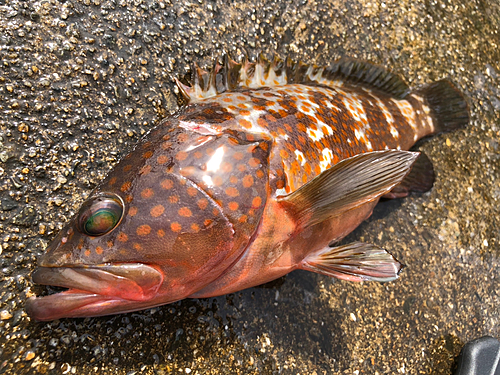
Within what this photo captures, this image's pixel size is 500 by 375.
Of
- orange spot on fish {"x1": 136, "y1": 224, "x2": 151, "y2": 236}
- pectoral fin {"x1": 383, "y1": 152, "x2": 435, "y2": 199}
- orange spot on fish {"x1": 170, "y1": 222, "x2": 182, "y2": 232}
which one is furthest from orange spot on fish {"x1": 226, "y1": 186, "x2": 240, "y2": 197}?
pectoral fin {"x1": 383, "y1": 152, "x2": 435, "y2": 199}

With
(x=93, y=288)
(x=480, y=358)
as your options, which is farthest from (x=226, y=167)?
(x=480, y=358)

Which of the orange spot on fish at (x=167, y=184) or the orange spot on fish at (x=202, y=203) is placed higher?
the orange spot on fish at (x=167, y=184)

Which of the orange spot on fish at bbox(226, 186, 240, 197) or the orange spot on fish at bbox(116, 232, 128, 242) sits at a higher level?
the orange spot on fish at bbox(226, 186, 240, 197)

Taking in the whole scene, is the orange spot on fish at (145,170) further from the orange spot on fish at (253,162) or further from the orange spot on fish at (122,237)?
the orange spot on fish at (253,162)

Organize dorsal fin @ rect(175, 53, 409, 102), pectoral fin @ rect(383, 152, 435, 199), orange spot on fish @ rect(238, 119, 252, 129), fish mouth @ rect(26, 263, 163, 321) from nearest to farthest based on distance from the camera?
fish mouth @ rect(26, 263, 163, 321), orange spot on fish @ rect(238, 119, 252, 129), dorsal fin @ rect(175, 53, 409, 102), pectoral fin @ rect(383, 152, 435, 199)

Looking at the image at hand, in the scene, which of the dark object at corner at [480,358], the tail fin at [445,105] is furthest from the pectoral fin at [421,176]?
the dark object at corner at [480,358]

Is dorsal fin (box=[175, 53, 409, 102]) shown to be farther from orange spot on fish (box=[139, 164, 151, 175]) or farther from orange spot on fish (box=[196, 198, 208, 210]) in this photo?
orange spot on fish (box=[196, 198, 208, 210])

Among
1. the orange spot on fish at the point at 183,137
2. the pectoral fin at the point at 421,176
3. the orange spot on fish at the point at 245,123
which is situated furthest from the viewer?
the pectoral fin at the point at 421,176

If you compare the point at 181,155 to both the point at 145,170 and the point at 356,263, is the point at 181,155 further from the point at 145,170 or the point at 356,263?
the point at 356,263
